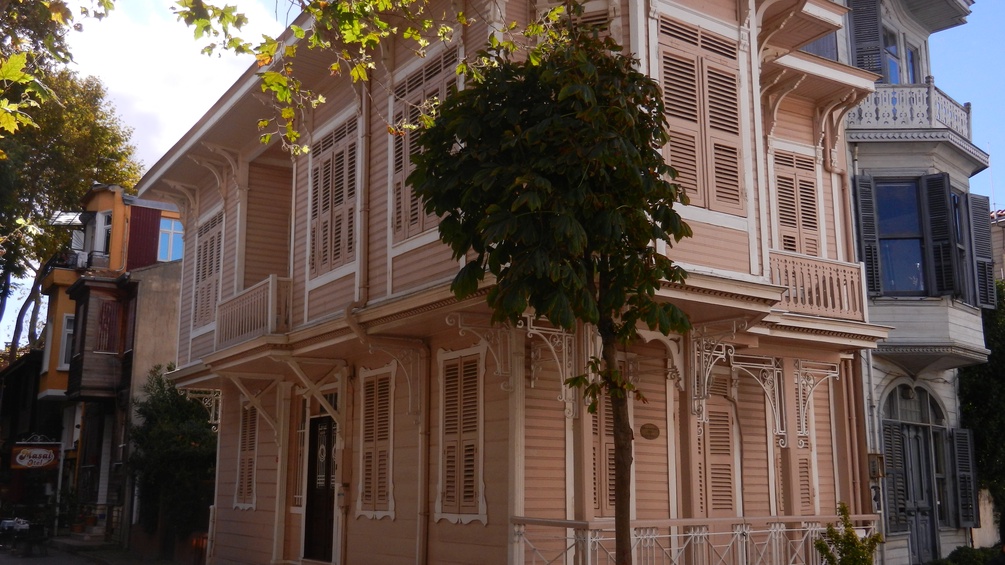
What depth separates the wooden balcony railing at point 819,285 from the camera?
46.4 feet

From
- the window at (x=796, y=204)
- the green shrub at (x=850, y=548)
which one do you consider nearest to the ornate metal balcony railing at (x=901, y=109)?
the window at (x=796, y=204)

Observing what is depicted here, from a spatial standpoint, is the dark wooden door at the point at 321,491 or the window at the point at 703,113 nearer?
the window at the point at 703,113

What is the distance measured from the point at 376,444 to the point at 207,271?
8.36m

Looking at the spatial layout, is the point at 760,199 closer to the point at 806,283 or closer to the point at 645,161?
the point at 806,283

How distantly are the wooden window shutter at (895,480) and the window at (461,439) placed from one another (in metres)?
7.63

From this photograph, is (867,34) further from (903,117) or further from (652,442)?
(652,442)

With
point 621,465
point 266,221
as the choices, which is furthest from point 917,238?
point 266,221

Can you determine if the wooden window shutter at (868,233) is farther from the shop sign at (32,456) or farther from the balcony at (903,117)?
the shop sign at (32,456)

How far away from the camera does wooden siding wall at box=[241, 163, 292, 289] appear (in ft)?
63.1

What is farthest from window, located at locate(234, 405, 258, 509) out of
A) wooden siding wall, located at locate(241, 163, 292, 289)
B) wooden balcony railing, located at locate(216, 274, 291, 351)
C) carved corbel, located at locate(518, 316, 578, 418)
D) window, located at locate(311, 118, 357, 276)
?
carved corbel, located at locate(518, 316, 578, 418)

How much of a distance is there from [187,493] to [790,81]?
1635 cm

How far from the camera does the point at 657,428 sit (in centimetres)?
1295

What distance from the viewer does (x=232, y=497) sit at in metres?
20.0

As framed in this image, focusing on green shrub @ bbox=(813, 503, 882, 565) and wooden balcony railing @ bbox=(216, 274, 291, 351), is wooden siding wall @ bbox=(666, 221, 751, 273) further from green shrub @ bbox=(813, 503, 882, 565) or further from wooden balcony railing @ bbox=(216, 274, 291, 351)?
wooden balcony railing @ bbox=(216, 274, 291, 351)
